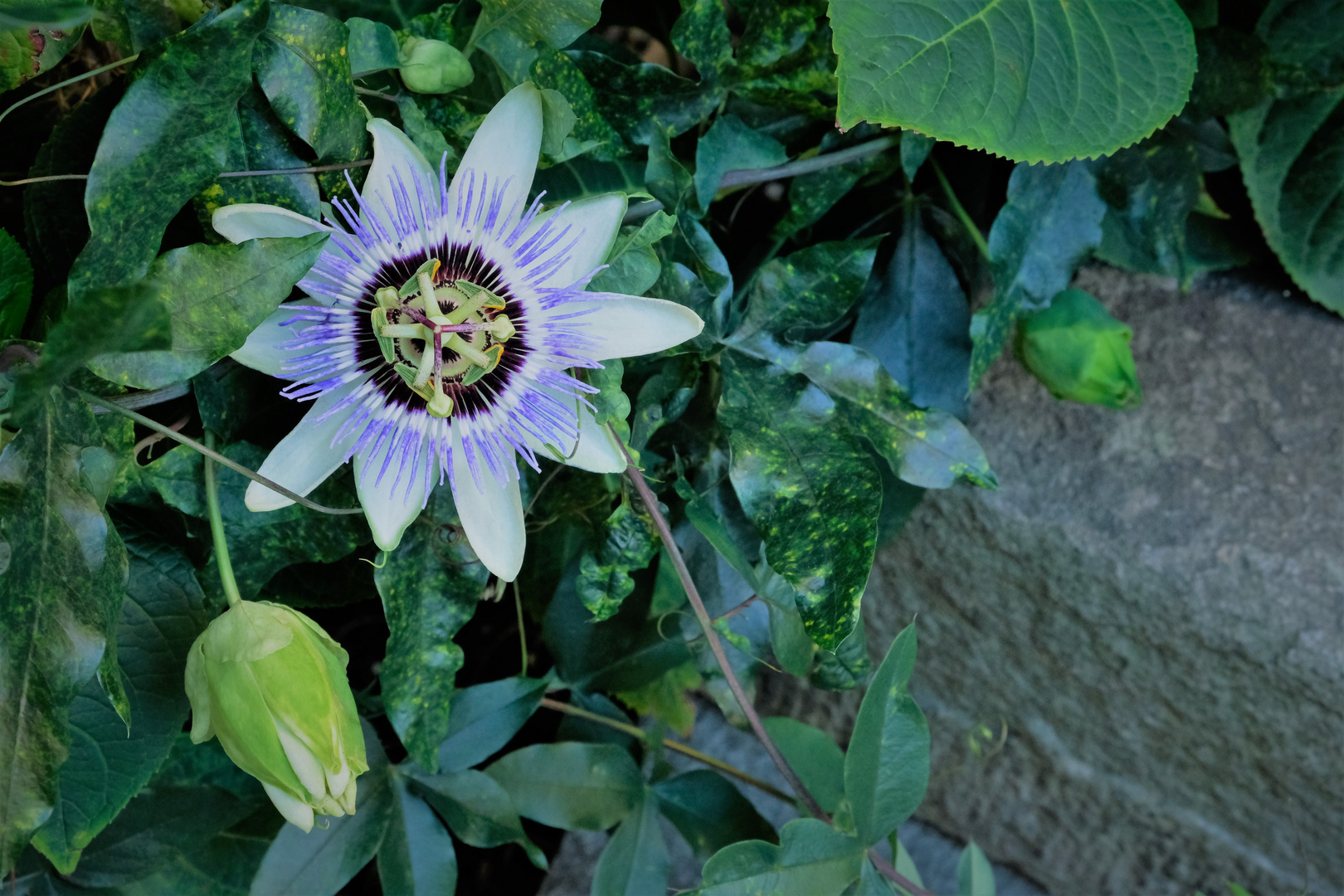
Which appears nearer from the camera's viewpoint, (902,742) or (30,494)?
(30,494)

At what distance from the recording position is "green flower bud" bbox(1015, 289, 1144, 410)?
0.93m

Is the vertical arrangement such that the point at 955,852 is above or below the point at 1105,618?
below

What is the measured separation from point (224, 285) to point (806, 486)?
1.41 ft

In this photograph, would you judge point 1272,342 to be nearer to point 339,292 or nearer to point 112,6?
point 339,292

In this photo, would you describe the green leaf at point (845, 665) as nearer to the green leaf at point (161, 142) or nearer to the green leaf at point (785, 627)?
the green leaf at point (785, 627)

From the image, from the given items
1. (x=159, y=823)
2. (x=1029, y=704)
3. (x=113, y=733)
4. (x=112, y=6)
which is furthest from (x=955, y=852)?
(x=112, y=6)

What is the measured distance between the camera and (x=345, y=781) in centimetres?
60

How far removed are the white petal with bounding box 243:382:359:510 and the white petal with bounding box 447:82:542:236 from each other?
0.16 m


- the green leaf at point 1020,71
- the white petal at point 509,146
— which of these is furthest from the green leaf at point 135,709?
the green leaf at point 1020,71

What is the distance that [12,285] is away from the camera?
67 centimetres

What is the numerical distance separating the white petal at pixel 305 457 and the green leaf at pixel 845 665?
452 millimetres

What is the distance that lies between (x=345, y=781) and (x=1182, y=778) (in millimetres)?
1099

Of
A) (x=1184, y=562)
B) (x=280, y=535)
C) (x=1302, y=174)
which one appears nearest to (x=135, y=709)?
(x=280, y=535)

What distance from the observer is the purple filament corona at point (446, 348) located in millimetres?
629
